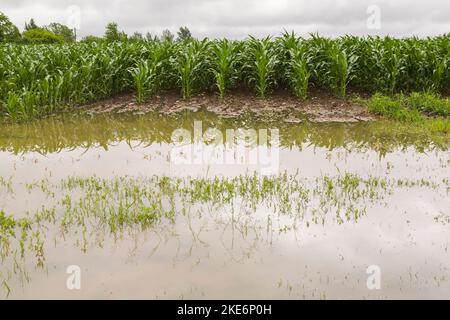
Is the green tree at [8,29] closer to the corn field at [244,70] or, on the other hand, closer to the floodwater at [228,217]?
the corn field at [244,70]

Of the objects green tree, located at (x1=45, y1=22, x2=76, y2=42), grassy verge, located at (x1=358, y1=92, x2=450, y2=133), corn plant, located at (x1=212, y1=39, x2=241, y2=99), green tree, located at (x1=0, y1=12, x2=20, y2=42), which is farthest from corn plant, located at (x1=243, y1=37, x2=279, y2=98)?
green tree, located at (x1=45, y1=22, x2=76, y2=42)

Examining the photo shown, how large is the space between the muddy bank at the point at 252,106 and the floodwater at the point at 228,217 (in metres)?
2.07

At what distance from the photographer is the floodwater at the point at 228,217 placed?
13.5 feet

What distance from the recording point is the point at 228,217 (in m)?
5.49

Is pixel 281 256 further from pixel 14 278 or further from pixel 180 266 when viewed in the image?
pixel 14 278

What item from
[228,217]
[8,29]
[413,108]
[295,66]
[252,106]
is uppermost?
[8,29]

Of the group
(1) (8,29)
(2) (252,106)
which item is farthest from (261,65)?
(1) (8,29)

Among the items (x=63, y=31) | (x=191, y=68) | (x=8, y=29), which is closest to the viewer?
(x=191, y=68)

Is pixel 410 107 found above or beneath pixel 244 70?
beneath

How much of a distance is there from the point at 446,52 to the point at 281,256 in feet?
37.4

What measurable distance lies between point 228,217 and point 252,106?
7179 millimetres

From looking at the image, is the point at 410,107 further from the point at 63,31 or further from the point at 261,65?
the point at 63,31
